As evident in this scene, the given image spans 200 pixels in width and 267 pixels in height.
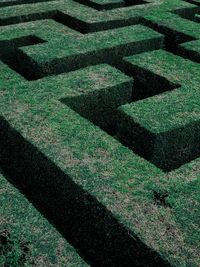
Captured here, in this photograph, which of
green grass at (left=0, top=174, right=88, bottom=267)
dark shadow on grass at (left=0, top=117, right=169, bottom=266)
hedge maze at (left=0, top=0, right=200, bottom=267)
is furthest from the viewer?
hedge maze at (left=0, top=0, right=200, bottom=267)

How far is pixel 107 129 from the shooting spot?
856cm

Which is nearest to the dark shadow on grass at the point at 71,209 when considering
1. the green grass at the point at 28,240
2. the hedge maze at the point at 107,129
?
the hedge maze at the point at 107,129

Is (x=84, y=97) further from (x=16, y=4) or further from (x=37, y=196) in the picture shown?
(x=16, y=4)

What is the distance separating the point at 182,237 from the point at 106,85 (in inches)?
138

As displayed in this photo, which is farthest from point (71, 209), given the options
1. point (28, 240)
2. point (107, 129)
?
point (107, 129)

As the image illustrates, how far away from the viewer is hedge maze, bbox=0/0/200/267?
5.34 meters

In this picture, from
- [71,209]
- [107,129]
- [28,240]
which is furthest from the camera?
[107,129]

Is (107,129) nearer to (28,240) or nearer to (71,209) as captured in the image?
(71,209)

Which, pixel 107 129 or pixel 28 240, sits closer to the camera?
pixel 28 240

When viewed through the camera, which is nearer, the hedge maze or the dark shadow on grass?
the dark shadow on grass

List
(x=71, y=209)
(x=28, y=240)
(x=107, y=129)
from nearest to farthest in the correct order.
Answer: (x=28, y=240)
(x=71, y=209)
(x=107, y=129)

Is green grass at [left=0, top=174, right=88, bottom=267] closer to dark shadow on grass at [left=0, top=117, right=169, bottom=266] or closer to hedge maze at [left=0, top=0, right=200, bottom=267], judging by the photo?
hedge maze at [left=0, top=0, right=200, bottom=267]

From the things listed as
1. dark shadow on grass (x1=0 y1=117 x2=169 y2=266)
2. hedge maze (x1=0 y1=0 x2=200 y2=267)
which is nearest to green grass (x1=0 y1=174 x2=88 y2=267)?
hedge maze (x1=0 y1=0 x2=200 y2=267)

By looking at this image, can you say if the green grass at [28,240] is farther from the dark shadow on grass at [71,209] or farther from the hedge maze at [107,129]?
the dark shadow on grass at [71,209]
